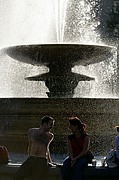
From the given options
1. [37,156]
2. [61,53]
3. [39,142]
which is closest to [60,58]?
[61,53]

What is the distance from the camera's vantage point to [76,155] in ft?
30.0

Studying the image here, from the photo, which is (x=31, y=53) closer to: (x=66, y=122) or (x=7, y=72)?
(x=66, y=122)

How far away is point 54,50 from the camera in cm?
1466

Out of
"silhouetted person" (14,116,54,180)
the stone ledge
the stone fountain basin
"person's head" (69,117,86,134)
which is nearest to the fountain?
the stone fountain basin

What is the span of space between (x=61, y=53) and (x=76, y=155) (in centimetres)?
580

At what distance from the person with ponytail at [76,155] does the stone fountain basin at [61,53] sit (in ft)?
17.8

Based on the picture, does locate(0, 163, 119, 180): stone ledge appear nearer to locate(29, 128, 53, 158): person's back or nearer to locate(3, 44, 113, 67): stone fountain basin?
locate(29, 128, 53, 158): person's back

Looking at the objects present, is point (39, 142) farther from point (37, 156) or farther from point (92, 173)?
point (92, 173)

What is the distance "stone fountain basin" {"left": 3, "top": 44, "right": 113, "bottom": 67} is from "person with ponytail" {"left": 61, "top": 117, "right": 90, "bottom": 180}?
213 inches

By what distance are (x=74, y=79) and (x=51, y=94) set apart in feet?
1.88

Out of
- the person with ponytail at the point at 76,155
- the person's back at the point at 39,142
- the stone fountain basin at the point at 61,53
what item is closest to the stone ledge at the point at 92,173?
the person with ponytail at the point at 76,155

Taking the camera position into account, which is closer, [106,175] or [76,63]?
[106,175]

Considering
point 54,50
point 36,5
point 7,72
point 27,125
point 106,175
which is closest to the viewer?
point 106,175

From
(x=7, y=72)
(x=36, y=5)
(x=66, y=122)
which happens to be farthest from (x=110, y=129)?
(x=36, y=5)
